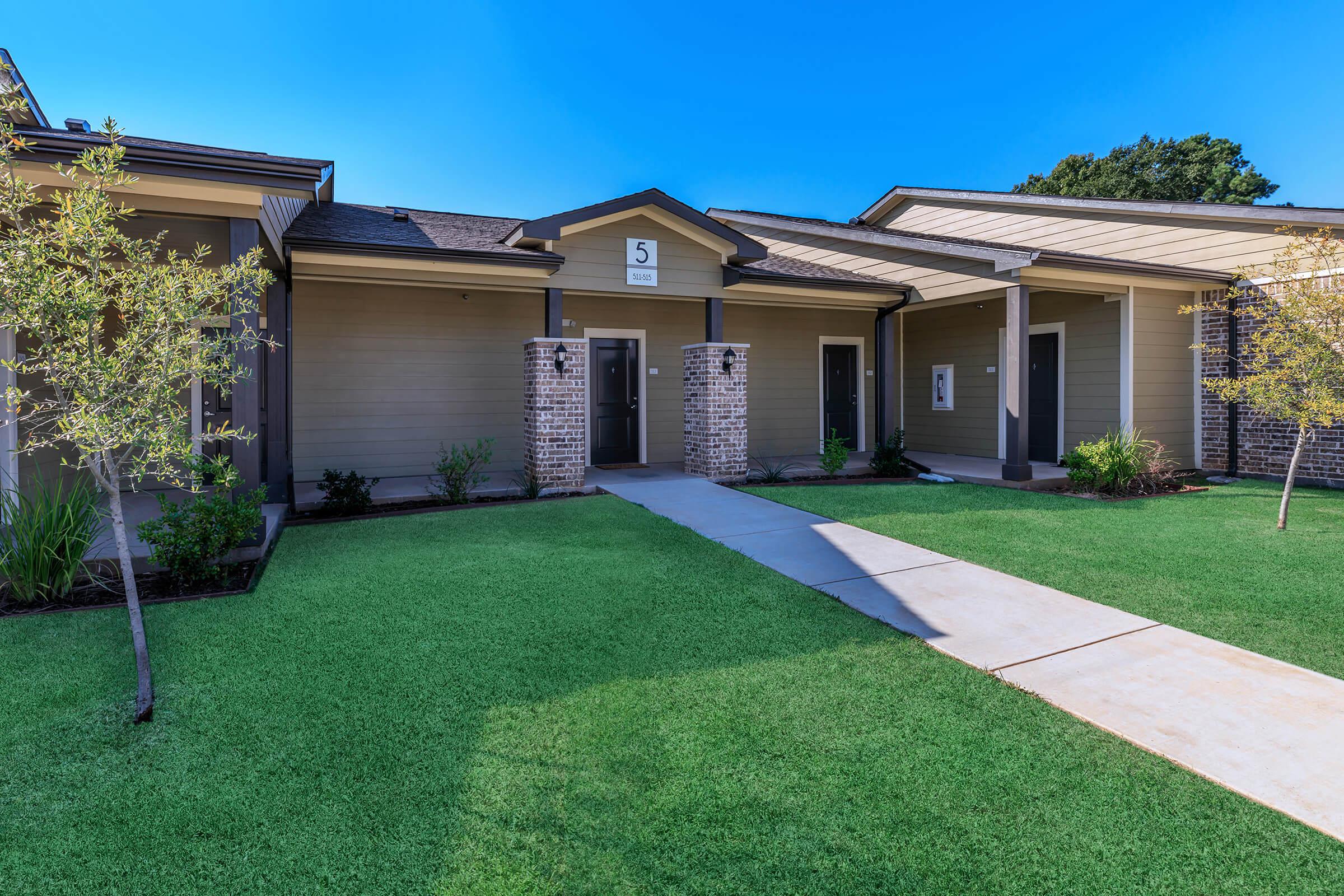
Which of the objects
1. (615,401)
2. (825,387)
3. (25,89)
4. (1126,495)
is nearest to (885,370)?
(825,387)

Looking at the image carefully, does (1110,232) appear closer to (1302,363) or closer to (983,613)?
(1302,363)

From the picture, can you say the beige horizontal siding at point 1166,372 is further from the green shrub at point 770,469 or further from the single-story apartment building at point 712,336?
the green shrub at point 770,469

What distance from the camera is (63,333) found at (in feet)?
10.7

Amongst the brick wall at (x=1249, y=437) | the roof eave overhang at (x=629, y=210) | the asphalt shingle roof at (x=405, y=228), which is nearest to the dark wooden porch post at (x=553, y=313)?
the asphalt shingle roof at (x=405, y=228)

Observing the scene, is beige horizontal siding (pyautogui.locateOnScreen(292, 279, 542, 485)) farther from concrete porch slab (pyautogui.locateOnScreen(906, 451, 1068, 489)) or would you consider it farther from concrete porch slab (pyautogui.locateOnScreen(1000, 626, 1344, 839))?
concrete porch slab (pyautogui.locateOnScreen(1000, 626, 1344, 839))

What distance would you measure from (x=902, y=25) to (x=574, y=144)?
1033cm

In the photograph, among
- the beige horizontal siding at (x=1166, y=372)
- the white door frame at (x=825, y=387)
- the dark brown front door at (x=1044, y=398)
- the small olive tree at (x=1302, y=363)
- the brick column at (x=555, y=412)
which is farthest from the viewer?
the white door frame at (x=825, y=387)

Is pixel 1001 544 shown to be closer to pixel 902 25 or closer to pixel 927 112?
pixel 902 25

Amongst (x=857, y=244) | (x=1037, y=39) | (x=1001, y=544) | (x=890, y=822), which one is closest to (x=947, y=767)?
(x=890, y=822)

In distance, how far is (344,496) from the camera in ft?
24.8

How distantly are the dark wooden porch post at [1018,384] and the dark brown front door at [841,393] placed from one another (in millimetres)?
3537

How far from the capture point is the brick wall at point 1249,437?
9.34m

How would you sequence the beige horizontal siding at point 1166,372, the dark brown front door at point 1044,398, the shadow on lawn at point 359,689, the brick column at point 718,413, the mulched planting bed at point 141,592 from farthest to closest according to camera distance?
the dark brown front door at point 1044,398, the beige horizontal siding at point 1166,372, the brick column at point 718,413, the mulched planting bed at point 141,592, the shadow on lawn at point 359,689

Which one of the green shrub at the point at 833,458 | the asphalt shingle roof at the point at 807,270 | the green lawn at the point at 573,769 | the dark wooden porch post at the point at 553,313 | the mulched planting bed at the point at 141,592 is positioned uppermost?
the asphalt shingle roof at the point at 807,270
